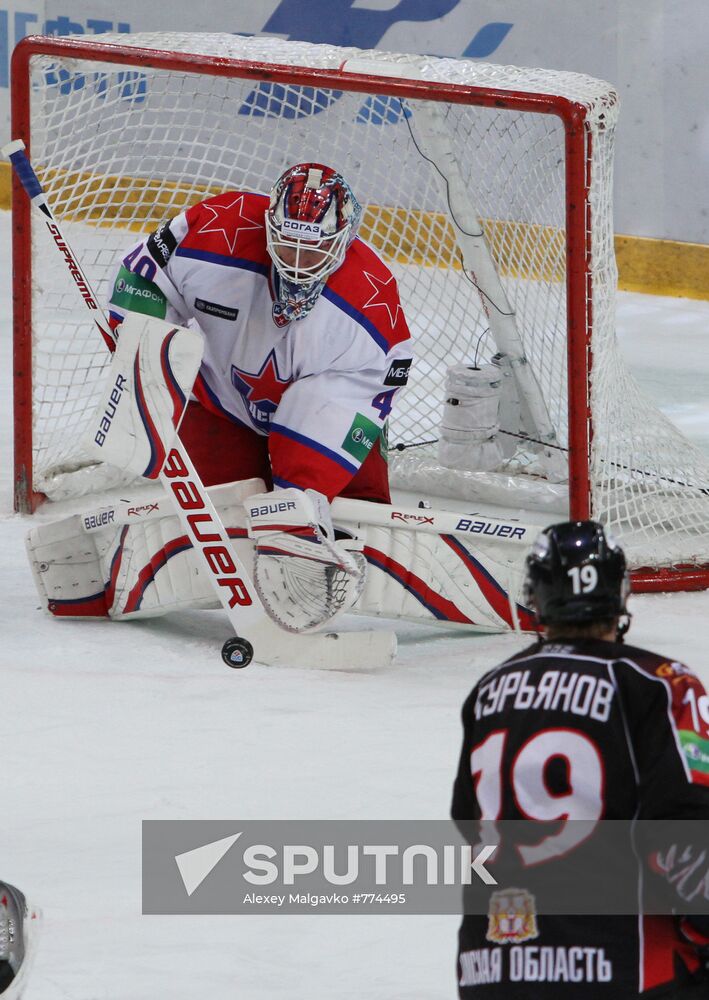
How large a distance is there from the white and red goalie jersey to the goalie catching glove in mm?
114

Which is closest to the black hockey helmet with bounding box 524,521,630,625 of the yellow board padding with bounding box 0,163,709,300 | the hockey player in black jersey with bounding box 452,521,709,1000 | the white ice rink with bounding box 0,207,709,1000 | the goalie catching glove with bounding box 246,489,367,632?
the hockey player in black jersey with bounding box 452,521,709,1000

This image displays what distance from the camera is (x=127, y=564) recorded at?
346 centimetres

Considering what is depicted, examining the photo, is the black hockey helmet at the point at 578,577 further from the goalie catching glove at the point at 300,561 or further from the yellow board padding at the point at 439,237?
the yellow board padding at the point at 439,237

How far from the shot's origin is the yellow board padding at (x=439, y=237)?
4.77 meters

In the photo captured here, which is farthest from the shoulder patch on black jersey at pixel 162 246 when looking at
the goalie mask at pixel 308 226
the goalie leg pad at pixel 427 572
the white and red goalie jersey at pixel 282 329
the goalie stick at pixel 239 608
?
the goalie leg pad at pixel 427 572

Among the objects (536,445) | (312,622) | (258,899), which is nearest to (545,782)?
(258,899)

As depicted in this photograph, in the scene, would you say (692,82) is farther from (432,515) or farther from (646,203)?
(432,515)

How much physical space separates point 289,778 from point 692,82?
4.69m

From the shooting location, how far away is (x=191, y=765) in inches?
107

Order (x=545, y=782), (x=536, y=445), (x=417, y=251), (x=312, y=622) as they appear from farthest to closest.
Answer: (x=417, y=251)
(x=536, y=445)
(x=312, y=622)
(x=545, y=782)

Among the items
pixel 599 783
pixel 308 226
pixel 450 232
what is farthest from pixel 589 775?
pixel 450 232

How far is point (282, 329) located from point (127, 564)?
0.58m

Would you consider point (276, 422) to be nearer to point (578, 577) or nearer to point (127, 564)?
point (127, 564)

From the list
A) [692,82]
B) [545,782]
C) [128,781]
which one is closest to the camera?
[545,782]
